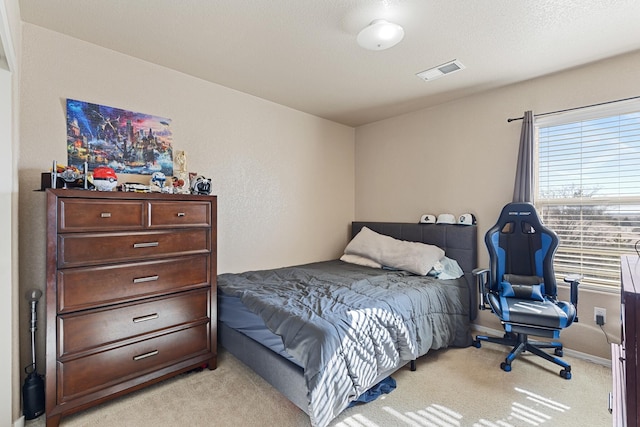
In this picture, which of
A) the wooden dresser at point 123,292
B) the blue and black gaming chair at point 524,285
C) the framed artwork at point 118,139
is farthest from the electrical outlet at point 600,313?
the framed artwork at point 118,139

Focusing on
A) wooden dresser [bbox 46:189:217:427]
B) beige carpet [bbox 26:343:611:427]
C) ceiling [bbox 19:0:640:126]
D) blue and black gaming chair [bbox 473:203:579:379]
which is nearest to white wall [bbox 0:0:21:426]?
wooden dresser [bbox 46:189:217:427]

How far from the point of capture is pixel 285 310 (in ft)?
6.29

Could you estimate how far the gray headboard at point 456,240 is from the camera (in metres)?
3.06

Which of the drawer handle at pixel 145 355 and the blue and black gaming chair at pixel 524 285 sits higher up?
the blue and black gaming chair at pixel 524 285

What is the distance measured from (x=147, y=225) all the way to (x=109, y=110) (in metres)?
1.01

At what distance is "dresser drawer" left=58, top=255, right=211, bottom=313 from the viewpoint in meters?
1.72

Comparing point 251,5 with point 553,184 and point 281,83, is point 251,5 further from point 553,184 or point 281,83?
point 553,184

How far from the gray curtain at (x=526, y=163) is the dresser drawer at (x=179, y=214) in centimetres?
272

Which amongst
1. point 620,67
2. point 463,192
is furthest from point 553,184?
point 620,67

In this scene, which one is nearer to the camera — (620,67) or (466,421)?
(466,421)

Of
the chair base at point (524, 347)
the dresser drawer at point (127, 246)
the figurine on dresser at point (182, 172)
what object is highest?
the figurine on dresser at point (182, 172)

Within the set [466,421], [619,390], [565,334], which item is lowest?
[466,421]

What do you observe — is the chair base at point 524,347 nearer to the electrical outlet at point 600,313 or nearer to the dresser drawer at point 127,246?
the electrical outlet at point 600,313

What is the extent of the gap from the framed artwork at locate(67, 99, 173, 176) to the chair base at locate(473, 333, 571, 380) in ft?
10.3
